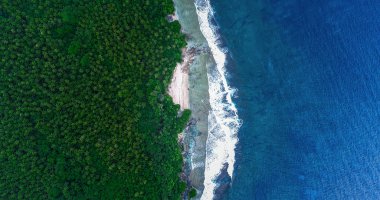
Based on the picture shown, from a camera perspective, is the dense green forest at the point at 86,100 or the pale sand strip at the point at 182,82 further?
the pale sand strip at the point at 182,82

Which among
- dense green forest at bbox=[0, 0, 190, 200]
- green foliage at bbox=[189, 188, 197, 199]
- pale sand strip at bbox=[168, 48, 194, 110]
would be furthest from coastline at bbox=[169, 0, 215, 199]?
dense green forest at bbox=[0, 0, 190, 200]

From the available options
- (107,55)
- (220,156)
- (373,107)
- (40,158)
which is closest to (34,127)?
(40,158)

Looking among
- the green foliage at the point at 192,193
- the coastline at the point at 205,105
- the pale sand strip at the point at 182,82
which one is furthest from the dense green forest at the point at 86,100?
the coastline at the point at 205,105

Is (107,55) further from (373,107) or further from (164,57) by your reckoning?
(373,107)

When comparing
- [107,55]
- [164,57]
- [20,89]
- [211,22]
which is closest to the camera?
[20,89]

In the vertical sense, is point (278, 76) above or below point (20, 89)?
above

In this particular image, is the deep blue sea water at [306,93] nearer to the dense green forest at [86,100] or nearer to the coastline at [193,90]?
the coastline at [193,90]

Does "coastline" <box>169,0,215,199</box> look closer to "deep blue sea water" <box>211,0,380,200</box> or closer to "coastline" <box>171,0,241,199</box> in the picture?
"coastline" <box>171,0,241,199</box>
